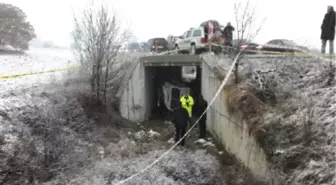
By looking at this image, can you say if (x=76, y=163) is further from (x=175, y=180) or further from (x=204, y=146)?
(x=204, y=146)

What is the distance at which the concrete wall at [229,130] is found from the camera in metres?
8.41

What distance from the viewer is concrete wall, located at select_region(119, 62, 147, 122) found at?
58.6ft

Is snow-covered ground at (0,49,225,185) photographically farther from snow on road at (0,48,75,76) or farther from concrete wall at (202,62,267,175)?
snow on road at (0,48,75,76)

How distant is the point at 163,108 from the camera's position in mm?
21219

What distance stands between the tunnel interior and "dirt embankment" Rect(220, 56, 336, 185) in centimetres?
849

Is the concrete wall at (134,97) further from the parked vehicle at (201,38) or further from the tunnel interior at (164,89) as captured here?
the parked vehicle at (201,38)

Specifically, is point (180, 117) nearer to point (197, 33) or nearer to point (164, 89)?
point (197, 33)

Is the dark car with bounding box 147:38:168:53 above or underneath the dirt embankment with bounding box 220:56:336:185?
above

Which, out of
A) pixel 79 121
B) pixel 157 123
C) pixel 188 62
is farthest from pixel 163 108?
pixel 79 121

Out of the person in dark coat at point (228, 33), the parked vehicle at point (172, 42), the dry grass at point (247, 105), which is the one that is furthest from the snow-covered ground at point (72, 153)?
the parked vehicle at point (172, 42)

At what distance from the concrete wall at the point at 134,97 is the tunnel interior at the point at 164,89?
68cm

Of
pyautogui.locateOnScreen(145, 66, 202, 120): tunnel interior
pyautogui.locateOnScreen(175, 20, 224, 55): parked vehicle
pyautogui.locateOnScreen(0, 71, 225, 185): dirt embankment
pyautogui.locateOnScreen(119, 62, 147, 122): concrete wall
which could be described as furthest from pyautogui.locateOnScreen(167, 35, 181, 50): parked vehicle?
pyautogui.locateOnScreen(0, 71, 225, 185): dirt embankment

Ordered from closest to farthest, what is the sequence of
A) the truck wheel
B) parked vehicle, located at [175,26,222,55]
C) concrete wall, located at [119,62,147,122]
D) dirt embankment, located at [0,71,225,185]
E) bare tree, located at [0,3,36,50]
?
1. dirt embankment, located at [0,71,225,185]
2. concrete wall, located at [119,62,147,122]
3. parked vehicle, located at [175,26,222,55]
4. the truck wheel
5. bare tree, located at [0,3,36,50]

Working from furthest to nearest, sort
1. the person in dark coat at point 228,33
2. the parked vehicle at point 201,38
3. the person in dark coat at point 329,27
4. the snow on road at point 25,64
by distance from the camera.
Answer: the snow on road at point 25,64, the parked vehicle at point 201,38, the person in dark coat at point 228,33, the person in dark coat at point 329,27
